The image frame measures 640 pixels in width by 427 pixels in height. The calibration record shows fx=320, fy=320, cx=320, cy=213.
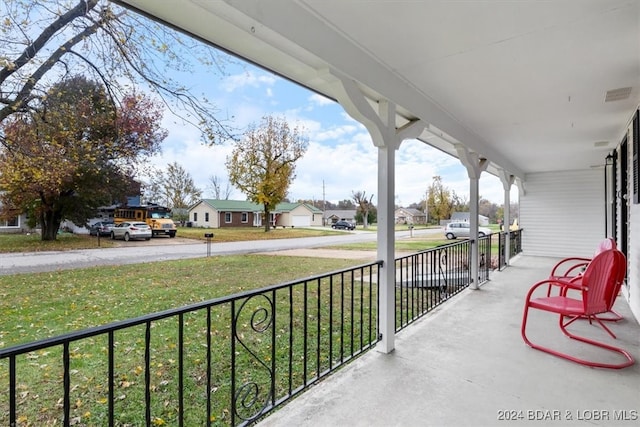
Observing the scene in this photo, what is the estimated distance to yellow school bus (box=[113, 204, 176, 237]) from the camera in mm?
2705

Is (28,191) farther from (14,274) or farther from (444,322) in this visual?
(444,322)

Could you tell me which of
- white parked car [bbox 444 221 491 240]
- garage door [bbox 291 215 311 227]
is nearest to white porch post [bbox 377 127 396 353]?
garage door [bbox 291 215 311 227]

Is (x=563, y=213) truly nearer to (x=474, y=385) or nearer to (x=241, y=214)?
(x=474, y=385)

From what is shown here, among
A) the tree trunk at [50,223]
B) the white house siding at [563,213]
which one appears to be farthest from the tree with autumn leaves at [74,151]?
the white house siding at [563,213]

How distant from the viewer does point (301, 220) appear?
5.25m

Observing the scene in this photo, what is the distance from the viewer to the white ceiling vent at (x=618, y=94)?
2.82 metres

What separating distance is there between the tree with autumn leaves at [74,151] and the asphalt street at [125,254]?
22 centimetres

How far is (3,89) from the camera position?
1539mm

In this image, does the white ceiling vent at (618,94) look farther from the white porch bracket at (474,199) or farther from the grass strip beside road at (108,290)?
the grass strip beside road at (108,290)

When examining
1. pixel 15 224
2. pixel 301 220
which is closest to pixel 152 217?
pixel 15 224

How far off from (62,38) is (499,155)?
614cm

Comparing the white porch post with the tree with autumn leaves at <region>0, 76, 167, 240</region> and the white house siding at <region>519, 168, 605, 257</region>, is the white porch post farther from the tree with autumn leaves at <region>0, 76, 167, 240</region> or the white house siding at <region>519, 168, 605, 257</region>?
the white house siding at <region>519, 168, 605, 257</region>

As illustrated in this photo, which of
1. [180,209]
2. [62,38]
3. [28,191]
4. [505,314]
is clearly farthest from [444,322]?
[62,38]

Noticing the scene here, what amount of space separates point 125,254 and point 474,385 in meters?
3.09
